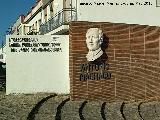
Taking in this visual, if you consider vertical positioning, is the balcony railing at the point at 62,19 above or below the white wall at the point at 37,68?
above

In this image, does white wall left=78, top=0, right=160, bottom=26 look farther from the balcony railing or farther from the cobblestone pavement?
the cobblestone pavement

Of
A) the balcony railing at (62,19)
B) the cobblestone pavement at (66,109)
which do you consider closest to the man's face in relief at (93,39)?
the cobblestone pavement at (66,109)

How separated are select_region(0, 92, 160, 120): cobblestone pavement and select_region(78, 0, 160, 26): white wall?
5.76 metres

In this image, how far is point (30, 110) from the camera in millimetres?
14945

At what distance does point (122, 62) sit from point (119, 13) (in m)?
5.56

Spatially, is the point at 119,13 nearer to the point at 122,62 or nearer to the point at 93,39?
the point at 122,62

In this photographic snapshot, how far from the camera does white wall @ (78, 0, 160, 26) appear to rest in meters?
23.7

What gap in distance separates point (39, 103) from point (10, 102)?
1.10m

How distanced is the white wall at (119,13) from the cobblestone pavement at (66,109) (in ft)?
18.9

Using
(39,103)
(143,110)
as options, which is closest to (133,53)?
(143,110)

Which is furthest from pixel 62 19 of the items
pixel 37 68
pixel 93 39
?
pixel 93 39

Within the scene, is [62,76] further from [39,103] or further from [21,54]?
[39,103]

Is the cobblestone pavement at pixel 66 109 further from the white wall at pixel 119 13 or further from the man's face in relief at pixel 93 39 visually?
the white wall at pixel 119 13

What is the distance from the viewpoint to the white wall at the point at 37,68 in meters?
19.9
